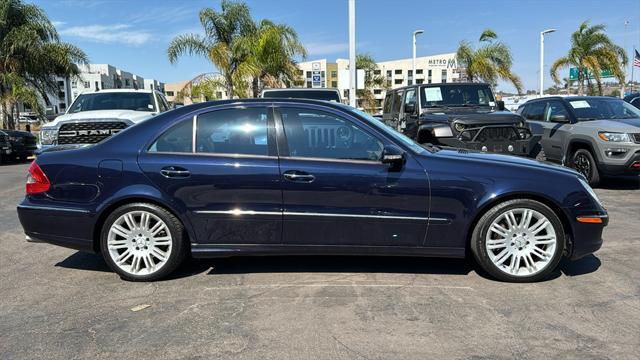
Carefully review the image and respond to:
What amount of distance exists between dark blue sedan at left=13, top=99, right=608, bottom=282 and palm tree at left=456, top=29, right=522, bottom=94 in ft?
83.4

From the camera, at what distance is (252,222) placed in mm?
4441

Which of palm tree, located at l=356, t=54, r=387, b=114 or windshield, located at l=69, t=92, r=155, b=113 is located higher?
palm tree, located at l=356, t=54, r=387, b=114

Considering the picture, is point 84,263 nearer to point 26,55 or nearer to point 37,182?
point 37,182

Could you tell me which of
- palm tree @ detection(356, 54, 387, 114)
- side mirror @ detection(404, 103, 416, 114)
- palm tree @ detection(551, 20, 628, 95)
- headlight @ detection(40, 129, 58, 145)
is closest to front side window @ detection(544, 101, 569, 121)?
side mirror @ detection(404, 103, 416, 114)

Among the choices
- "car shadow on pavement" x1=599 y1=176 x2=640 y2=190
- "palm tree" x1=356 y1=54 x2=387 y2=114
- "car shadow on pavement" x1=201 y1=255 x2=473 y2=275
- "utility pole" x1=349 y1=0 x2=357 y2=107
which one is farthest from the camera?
"palm tree" x1=356 y1=54 x2=387 y2=114

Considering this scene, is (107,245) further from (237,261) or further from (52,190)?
(237,261)

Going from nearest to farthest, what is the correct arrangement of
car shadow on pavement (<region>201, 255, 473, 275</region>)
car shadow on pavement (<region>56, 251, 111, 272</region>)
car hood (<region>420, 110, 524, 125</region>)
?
1. car shadow on pavement (<region>201, 255, 473, 275</region>)
2. car shadow on pavement (<region>56, 251, 111, 272</region>)
3. car hood (<region>420, 110, 524, 125</region>)

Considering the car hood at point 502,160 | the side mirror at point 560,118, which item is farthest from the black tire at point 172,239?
the side mirror at point 560,118

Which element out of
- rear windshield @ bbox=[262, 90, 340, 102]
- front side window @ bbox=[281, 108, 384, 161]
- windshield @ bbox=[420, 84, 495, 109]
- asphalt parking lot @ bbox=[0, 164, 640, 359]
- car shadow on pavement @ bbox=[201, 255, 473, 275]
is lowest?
asphalt parking lot @ bbox=[0, 164, 640, 359]

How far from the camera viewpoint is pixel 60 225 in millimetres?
4621

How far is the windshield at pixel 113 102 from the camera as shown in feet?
34.1

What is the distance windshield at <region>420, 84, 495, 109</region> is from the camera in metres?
10.3

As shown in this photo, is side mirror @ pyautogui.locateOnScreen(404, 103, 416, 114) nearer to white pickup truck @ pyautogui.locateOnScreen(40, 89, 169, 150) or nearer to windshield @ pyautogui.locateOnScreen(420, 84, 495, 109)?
windshield @ pyautogui.locateOnScreen(420, 84, 495, 109)

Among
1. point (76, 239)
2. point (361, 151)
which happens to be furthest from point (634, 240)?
point (76, 239)
